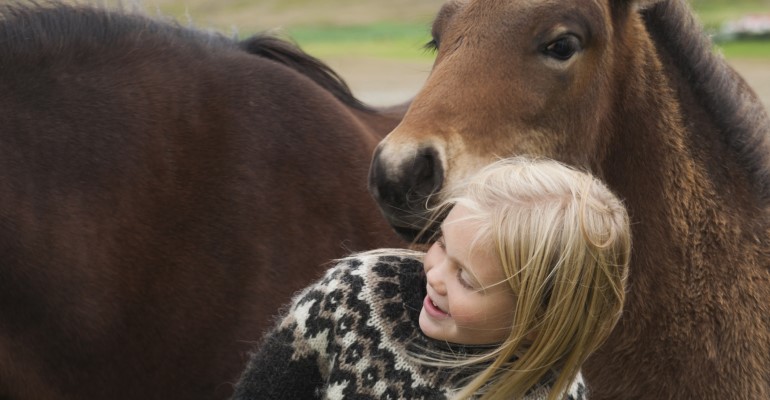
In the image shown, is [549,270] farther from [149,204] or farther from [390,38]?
[390,38]

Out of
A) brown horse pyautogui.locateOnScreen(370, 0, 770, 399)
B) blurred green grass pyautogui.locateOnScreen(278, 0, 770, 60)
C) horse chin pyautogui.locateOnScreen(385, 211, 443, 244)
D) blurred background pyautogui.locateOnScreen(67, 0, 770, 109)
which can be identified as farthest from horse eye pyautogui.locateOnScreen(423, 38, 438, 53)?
blurred green grass pyautogui.locateOnScreen(278, 0, 770, 60)

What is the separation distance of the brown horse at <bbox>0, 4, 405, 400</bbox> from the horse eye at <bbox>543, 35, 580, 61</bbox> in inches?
38.5

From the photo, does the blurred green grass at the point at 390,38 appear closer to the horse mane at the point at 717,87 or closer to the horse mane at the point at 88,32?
the horse mane at the point at 88,32

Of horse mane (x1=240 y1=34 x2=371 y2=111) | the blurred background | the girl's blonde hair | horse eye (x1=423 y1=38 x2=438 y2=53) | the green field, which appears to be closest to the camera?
the girl's blonde hair

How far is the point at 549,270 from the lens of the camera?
6.06 ft

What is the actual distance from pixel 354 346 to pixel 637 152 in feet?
4.89

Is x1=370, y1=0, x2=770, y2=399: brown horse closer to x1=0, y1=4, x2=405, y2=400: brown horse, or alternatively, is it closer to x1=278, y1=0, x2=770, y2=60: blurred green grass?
x1=0, y1=4, x2=405, y2=400: brown horse

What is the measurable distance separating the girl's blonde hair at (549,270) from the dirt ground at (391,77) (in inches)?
549

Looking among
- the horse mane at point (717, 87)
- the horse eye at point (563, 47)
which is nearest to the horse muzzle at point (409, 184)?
the horse eye at point (563, 47)

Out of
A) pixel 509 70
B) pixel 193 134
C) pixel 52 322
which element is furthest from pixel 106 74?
pixel 509 70

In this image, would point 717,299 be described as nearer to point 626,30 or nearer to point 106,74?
point 626,30

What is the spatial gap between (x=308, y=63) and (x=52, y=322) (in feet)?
5.18

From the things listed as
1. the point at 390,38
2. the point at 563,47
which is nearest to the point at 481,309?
the point at 563,47

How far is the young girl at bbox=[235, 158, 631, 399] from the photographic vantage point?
6.06ft
